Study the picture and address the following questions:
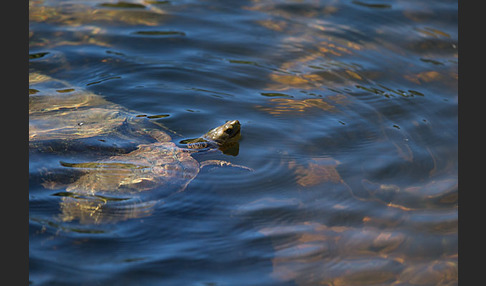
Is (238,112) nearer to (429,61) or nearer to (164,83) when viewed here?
(164,83)

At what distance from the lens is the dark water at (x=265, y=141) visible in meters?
3.30

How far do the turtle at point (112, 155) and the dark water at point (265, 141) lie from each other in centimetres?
3

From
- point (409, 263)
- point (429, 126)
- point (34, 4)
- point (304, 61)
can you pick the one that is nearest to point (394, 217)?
point (409, 263)

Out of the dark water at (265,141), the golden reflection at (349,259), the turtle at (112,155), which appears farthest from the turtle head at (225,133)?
the golden reflection at (349,259)

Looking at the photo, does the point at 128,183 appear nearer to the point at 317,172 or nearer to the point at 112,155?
the point at 112,155

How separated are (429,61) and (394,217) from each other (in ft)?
8.78

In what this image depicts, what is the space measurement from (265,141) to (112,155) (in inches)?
52.7

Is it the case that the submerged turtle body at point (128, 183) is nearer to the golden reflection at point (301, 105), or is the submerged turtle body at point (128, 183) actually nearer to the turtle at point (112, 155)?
the turtle at point (112, 155)

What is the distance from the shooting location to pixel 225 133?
4371mm

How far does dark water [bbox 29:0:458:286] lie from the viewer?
330cm

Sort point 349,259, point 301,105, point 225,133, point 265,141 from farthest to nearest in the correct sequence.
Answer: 1. point 301,105
2. point 265,141
3. point 225,133
4. point 349,259

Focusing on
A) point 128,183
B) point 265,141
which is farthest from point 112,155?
point 265,141

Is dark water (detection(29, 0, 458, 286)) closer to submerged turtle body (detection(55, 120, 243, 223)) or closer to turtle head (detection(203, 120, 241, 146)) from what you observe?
submerged turtle body (detection(55, 120, 243, 223))

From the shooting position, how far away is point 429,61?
5723 mm
